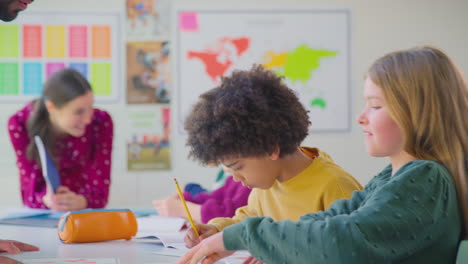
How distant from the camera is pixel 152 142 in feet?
12.2

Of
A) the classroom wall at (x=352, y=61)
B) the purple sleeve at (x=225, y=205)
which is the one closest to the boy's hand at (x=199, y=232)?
the purple sleeve at (x=225, y=205)

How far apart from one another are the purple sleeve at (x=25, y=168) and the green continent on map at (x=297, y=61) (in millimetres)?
1744

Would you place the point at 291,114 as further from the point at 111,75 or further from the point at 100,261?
the point at 111,75

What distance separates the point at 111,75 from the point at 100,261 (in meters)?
2.62

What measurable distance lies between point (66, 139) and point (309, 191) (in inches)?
61.0

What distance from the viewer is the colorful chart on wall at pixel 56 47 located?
368cm

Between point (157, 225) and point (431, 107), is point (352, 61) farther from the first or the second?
point (431, 107)

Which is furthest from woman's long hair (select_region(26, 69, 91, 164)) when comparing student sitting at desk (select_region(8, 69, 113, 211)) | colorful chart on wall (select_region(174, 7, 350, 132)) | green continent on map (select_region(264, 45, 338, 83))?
green continent on map (select_region(264, 45, 338, 83))

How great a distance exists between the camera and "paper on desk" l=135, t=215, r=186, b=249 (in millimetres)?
1470

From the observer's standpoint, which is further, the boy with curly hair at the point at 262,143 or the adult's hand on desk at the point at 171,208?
the adult's hand on desk at the point at 171,208

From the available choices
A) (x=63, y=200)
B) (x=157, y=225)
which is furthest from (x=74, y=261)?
(x=63, y=200)

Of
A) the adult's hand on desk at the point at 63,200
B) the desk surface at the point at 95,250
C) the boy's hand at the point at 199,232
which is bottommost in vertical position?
the adult's hand on desk at the point at 63,200

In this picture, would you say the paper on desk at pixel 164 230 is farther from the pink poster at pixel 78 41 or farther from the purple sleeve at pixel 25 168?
the pink poster at pixel 78 41

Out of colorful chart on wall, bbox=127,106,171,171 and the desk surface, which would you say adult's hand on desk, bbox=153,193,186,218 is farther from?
colorful chart on wall, bbox=127,106,171,171
